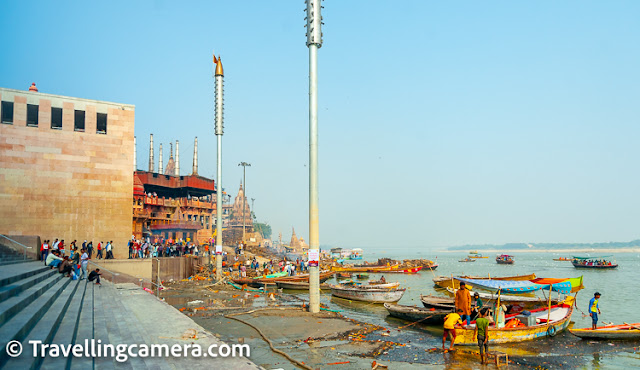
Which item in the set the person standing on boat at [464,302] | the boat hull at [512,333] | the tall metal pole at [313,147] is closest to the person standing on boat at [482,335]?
the boat hull at [512,333]

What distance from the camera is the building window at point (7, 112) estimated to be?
29527 mm

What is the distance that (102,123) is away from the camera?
32875 mm

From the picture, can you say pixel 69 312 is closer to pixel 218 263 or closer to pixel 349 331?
pixel 349 331

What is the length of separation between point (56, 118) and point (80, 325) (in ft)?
84.0

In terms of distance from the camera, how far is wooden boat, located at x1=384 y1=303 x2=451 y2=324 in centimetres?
2151

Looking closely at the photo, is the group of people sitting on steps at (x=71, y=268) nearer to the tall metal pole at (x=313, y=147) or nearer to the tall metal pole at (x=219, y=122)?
the tall metal pole at (x=313, y=147)

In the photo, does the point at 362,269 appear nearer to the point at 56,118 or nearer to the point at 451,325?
the point at 56,118

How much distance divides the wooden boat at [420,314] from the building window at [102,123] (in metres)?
25.2

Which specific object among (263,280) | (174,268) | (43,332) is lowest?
(263,280)

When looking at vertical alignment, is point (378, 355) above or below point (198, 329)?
below

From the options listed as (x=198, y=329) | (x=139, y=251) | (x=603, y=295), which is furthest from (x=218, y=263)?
(x=603, y=295)

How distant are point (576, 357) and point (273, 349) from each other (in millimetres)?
12198

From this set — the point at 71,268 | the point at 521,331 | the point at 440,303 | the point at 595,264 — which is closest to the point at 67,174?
the point at 71,268

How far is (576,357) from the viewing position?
55.0 ft
